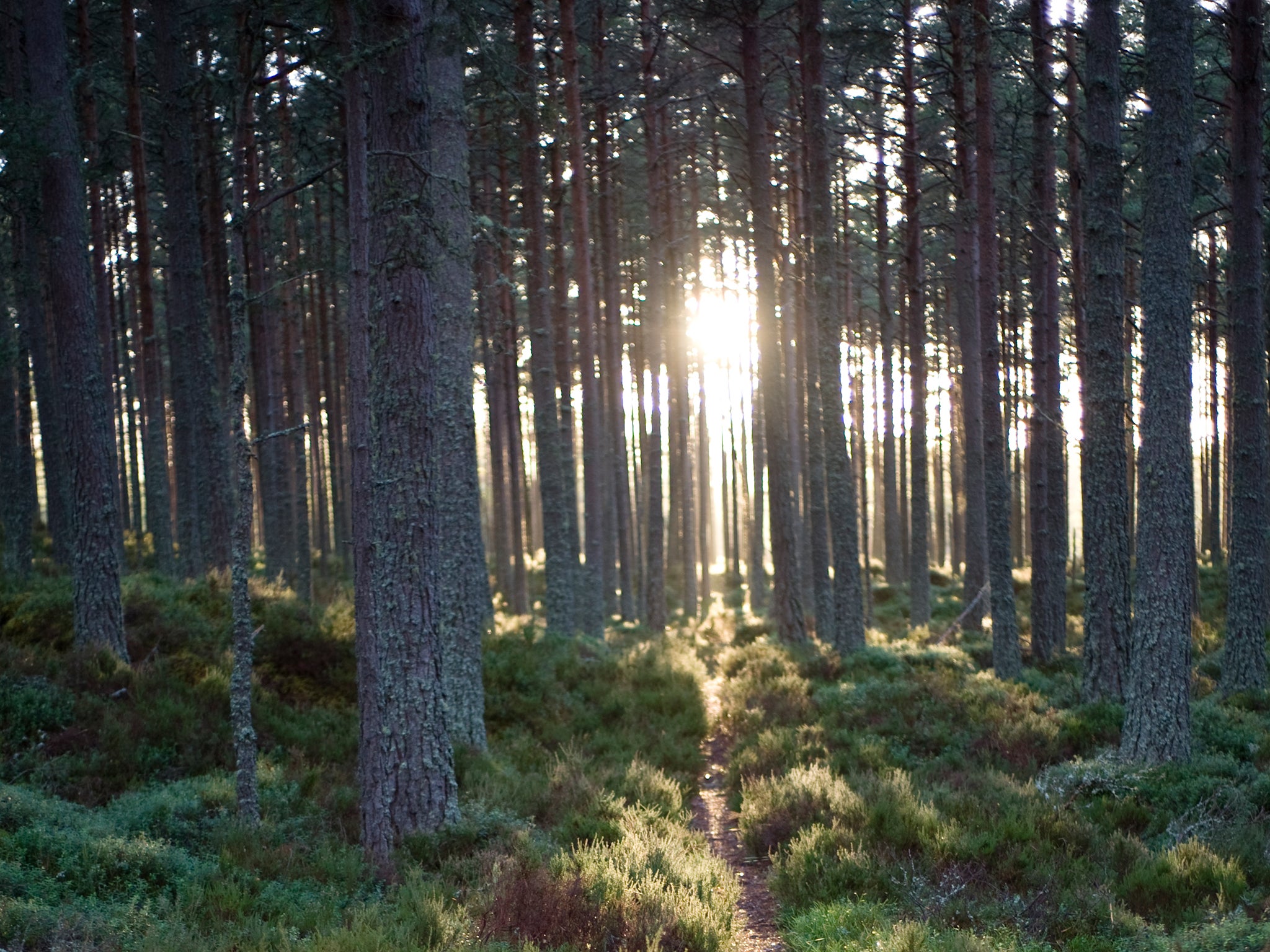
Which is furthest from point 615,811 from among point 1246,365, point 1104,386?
point 1246,365

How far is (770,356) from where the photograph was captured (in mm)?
16391

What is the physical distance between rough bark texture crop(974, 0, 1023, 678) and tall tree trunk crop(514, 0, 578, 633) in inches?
268

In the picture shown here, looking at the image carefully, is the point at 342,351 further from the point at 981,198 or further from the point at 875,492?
the point at 875,492

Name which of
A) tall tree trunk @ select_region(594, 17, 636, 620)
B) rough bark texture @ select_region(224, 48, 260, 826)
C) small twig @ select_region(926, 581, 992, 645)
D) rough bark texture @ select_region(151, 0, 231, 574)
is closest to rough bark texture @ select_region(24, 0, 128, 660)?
rough bark texture @ select_region(151, 0, 231, 574)

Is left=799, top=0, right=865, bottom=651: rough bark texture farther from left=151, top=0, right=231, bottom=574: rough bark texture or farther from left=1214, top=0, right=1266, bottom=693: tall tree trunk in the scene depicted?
left=151, top=0, right=231, bottom=574: rough bark texture

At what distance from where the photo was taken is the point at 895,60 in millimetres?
17859

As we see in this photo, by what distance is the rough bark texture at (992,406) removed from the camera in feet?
44.1

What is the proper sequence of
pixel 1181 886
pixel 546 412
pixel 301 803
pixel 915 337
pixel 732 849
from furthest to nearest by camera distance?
pixel 915 337
pixel 546 412
pixel 732 849
pixel 301 803
pixel 1181 886

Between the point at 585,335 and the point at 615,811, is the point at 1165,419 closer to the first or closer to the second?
the point at 615,811

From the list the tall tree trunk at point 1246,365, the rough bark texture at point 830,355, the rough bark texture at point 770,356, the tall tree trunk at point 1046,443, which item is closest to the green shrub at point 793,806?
the rough bark texture at point 830,355

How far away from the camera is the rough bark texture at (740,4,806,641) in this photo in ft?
52.4

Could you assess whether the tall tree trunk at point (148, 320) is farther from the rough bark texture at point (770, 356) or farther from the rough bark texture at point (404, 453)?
the rough bark texture at point (770, 356)

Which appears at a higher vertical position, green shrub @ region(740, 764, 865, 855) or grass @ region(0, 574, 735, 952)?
grass @ region(0, 574, 735, 952)

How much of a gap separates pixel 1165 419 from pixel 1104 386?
6.93 feet
